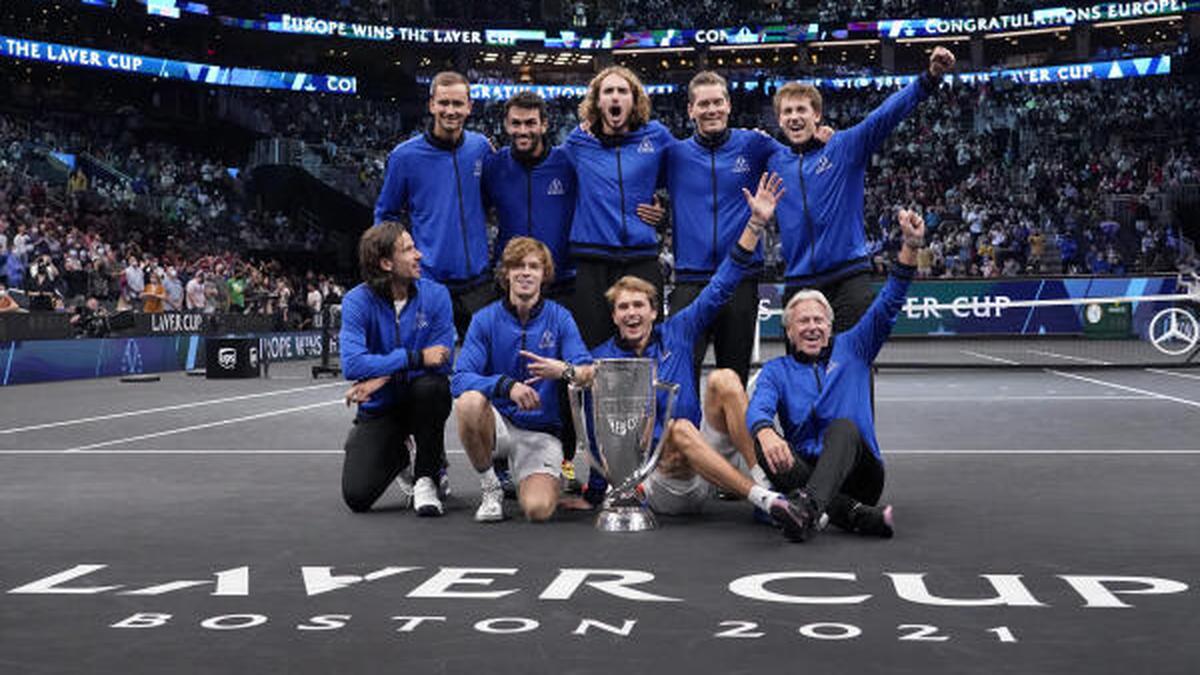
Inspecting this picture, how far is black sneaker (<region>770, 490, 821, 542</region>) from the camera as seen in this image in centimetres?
512

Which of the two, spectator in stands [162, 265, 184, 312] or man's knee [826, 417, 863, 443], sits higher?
spectator in stands [162, 265, 184, 312]

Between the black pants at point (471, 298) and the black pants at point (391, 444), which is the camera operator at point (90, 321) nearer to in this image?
the black pants at point (471, 298)

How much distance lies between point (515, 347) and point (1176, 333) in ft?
60.1

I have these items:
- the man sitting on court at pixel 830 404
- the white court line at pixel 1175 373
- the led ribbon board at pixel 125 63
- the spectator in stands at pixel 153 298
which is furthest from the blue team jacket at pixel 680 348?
the led ribbon board at pixel 125 63

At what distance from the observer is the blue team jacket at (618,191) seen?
6.59 metres

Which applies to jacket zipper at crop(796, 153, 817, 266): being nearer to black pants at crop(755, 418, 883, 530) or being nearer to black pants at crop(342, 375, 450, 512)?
black pants at crop(755, 418, 883, 530)

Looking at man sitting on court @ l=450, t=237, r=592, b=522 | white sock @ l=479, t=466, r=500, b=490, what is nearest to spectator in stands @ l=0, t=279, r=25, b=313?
man sitting on court @ l=450, t=237, r=592, b=522

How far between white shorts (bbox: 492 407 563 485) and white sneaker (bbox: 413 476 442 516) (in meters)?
0.42

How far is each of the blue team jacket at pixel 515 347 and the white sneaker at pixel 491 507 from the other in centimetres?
40

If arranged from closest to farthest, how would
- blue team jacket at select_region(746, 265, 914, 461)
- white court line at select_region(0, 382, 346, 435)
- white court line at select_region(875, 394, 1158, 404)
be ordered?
blue team jacket at select_region(746, 265, 914, 461)
white court line at select_region(0, 382, 346, 435)
white court line at select_region(875, 394, 1158, 404)

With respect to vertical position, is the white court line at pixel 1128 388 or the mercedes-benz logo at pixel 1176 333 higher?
the mercedes-benz logo at pixel 1176 333

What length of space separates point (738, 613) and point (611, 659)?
0.70 m

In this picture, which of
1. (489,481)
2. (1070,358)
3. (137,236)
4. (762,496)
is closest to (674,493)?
(762,496)

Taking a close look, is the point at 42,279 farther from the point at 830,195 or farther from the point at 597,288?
the point at 830,195
